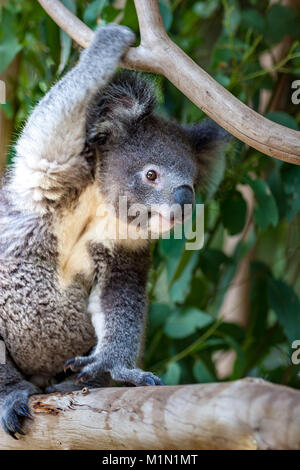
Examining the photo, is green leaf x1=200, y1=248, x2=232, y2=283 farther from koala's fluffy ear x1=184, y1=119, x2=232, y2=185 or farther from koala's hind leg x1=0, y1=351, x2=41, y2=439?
koala's hind leg x1=0, y1=351, x2=41, y2=439

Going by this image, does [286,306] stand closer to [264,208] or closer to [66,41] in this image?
[264,208]

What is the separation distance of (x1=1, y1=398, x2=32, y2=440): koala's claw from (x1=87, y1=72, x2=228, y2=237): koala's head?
2.79ft

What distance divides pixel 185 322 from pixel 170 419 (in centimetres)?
190

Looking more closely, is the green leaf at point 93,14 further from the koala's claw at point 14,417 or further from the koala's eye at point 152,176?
the koala's claw at point 14,417

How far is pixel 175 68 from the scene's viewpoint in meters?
2.21

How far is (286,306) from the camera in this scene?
12.1 feet

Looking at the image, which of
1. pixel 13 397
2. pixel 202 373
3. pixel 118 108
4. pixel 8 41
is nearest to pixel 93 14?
pixel 8 41

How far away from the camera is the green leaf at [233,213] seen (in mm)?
3516

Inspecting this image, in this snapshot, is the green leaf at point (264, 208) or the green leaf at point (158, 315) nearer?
the green leaf at point (264, 208)

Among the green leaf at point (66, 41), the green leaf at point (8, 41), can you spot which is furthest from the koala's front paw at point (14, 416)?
the green leaf at point (8, 41)

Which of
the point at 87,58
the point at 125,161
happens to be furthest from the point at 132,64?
the point at 125,161

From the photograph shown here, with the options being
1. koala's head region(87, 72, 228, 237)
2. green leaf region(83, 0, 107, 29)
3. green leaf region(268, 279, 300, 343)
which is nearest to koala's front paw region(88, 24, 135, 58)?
koala's head region(87, 72, 228, 237)

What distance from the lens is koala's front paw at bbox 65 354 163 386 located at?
94.8 inches
